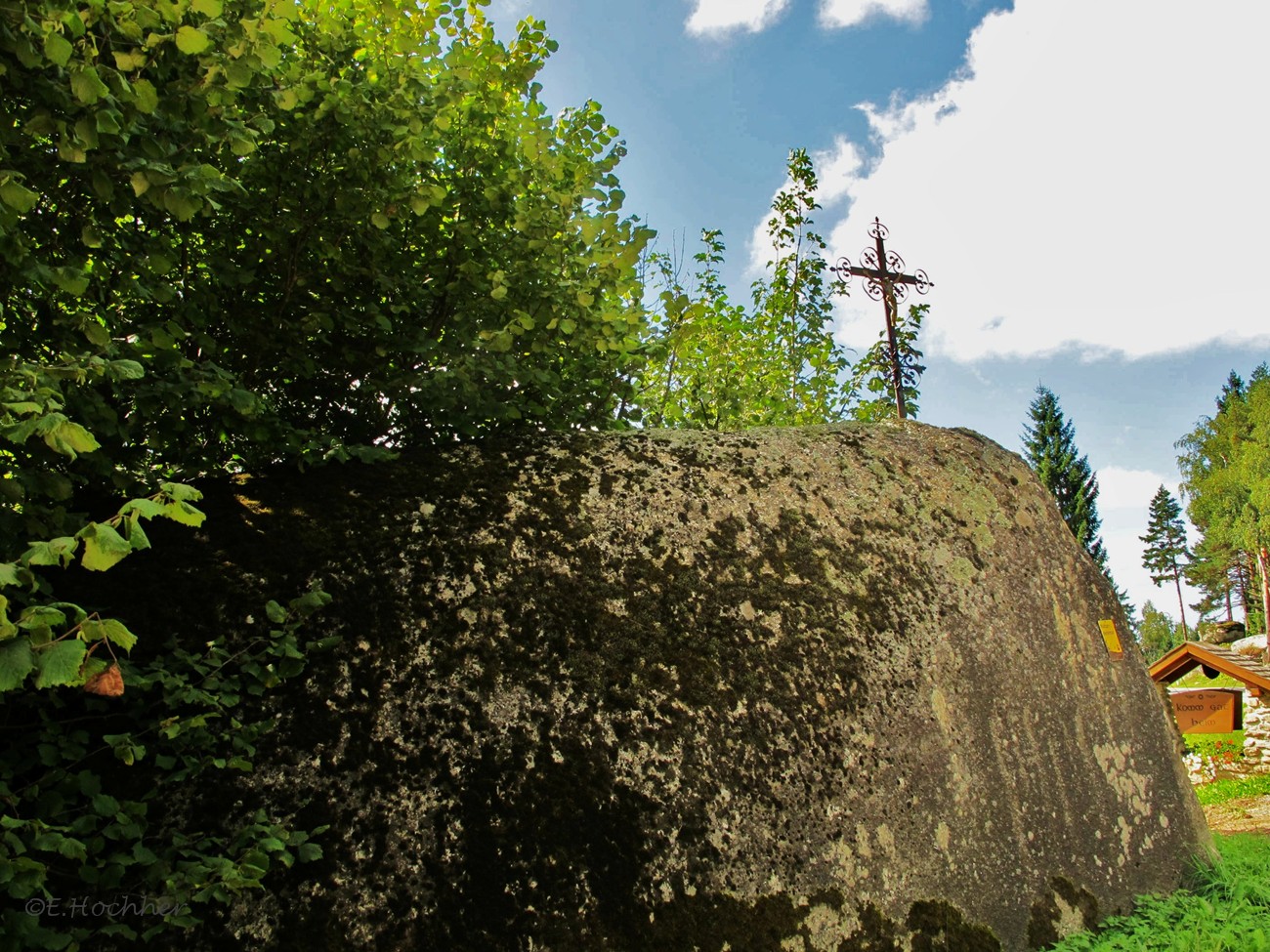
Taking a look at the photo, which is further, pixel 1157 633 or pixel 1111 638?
pixel 1157 633

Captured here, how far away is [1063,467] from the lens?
54.6 metres

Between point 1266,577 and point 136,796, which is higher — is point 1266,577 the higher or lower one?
the higher one

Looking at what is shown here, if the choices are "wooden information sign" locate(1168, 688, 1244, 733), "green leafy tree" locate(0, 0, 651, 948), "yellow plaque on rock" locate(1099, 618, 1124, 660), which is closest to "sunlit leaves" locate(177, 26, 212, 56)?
"green leafy tree" locate(0, 0, 651, 948)

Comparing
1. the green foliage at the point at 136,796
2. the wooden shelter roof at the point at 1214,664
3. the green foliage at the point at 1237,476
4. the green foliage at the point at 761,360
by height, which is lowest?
the green foliage at the point at 136,796

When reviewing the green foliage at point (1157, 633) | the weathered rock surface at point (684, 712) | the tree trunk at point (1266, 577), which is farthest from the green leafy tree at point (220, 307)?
the green foliage at point (1157, 633)

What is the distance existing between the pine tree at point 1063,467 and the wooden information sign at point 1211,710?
38662 mm

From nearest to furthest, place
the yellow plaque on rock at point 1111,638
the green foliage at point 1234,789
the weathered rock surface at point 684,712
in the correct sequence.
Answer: the weathered rock surface at point 684,712
the yellow plaque on rock at point 1111,638
the green foliage at point 1234,789

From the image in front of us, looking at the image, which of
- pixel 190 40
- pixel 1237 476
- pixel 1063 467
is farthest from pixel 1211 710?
pixel 1063 467

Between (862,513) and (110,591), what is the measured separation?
10.9 feet

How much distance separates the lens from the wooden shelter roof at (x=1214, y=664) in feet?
48.3

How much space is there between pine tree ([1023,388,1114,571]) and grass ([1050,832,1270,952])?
5326 cm

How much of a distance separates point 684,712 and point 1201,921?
273 cm

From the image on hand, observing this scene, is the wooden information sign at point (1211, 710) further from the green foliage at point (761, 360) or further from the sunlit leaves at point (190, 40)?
the sunlit leaves at point (190, 40)

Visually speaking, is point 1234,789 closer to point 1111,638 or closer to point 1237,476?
point 1111,638
